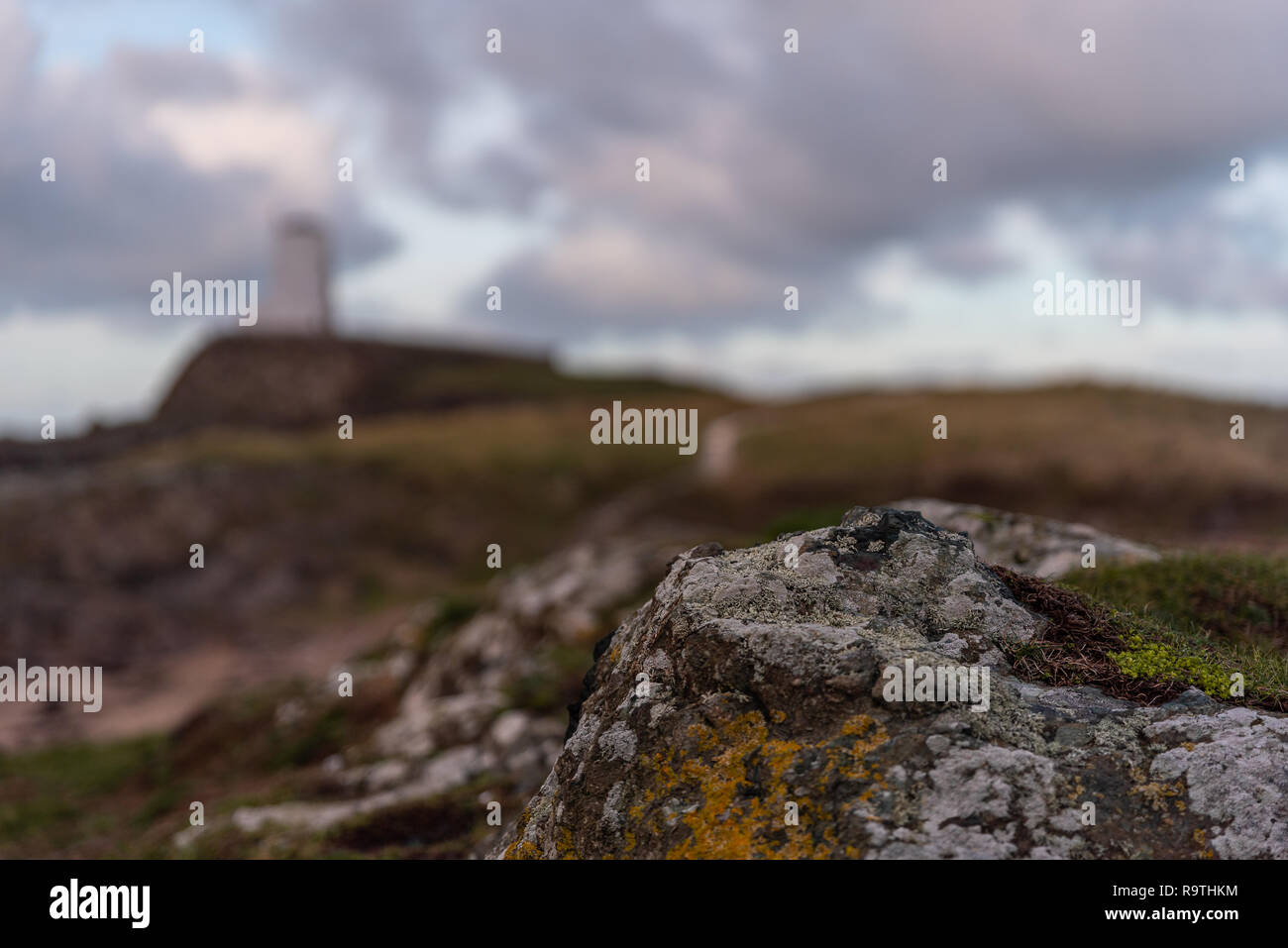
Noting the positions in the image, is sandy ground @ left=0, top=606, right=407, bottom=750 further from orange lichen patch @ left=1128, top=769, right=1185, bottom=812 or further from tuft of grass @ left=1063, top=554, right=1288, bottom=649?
orange lichen patch @ left=1128, top=769, right=1185, bottom=812

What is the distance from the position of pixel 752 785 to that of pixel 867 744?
2.15ft

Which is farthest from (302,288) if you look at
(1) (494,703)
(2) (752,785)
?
(2) (752,785)

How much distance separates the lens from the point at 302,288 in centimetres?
9381

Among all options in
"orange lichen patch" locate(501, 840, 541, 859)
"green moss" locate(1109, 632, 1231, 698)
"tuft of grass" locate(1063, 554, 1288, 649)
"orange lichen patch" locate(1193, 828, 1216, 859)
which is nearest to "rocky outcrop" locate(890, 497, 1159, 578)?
"tuft of grass" locate(1063, 554, 1288, 649)

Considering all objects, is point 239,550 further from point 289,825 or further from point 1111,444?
point 1111,444

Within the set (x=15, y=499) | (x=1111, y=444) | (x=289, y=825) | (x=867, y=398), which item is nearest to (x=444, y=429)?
(x=15, y=499)

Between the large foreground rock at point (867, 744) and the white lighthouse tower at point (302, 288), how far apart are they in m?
93.0

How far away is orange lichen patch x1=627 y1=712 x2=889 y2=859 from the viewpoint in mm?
4617

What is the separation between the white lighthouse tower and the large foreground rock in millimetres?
92989

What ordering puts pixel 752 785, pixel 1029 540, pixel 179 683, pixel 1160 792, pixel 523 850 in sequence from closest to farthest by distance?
pixel 1160 792, pixel 752 785, pixel 523 850, pixel 1029 540, pixel 179 683

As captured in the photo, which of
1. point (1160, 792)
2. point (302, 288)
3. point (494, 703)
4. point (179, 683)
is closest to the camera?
point (1160, 792)

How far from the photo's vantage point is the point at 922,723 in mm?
4957

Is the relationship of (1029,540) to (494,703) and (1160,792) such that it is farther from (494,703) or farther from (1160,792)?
(494,703)

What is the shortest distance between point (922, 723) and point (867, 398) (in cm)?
5585
